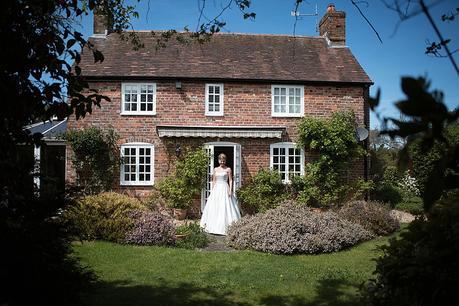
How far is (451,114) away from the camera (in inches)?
50.7

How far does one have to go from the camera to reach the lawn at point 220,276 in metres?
5.95

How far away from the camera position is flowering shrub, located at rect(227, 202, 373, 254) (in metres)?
9.07

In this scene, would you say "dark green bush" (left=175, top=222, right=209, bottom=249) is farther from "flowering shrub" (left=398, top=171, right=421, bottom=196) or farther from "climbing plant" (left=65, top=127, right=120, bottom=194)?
"flowering shrub" (left=398, top=171, right=421, bottom=196)

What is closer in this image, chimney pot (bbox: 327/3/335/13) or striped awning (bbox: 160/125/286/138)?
striped awning (bbox: 160/125/286/138)

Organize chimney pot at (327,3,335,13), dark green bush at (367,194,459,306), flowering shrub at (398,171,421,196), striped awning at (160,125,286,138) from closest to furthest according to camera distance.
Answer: dark green bush at (367,194,459,306) < striped awning at (160,125,286,138) < chimney pot at (327,3,335,13) < flowering shrub at (398,171,421,196)

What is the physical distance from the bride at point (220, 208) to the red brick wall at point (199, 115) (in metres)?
3.80

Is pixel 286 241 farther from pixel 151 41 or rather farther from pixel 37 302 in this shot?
pixel 151 41

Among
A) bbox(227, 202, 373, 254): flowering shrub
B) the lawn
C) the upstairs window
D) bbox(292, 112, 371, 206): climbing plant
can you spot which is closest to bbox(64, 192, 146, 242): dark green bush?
the lawn

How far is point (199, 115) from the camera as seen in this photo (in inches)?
637

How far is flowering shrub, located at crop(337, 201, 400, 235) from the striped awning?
16.9 ft

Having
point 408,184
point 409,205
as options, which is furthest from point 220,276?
point 408,184

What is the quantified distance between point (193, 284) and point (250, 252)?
99.3 inches

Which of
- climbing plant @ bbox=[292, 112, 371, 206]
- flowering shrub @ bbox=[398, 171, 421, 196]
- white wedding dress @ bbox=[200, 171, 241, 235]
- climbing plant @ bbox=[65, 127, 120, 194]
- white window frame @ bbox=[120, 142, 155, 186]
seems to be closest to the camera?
white wedding dress @ bbox=[200, 171, 241, 235]

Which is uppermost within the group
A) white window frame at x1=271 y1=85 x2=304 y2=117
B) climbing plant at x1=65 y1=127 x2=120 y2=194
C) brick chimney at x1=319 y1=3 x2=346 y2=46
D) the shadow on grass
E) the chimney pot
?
the chimney pot
